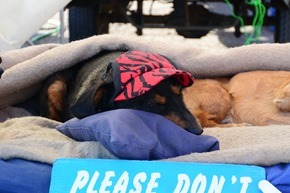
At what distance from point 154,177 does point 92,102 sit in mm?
438

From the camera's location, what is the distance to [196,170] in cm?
210

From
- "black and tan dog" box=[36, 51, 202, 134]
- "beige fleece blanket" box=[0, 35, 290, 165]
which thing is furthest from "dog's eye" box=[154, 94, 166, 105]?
"beige fleece blanket" box=[0, 35, 290, 165]

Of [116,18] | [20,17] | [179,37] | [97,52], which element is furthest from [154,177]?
[179,37]

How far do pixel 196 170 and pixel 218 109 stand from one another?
1265 millimetres

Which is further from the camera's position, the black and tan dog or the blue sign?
the black and tan dog

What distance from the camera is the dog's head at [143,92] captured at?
93.4 inches

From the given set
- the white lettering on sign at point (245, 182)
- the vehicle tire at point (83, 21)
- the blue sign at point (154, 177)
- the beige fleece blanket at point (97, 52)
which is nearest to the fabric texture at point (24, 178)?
the blue sign at point (154, 177)

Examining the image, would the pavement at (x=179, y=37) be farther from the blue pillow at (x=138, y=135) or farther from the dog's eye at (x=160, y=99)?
the blue pillow at (x=138, y=135)

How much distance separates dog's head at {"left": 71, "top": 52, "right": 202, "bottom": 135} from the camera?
A: 2.37 m

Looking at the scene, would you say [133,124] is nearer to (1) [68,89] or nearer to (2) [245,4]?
(1) [68,89]

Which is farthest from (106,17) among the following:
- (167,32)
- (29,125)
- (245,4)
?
(29,125)

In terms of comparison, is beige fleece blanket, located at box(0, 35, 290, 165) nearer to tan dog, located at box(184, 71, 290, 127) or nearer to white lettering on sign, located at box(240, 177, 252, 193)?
tan dog, located at box(184, 71, 290, 127)

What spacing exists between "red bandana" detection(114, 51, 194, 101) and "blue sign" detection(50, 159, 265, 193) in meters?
0.34

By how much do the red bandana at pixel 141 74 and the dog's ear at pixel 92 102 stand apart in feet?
0.29
